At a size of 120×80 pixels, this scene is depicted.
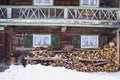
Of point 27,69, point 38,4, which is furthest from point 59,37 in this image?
point 27,69

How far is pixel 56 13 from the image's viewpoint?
24.9 m

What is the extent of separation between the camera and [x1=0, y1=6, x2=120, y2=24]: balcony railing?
2315 cm

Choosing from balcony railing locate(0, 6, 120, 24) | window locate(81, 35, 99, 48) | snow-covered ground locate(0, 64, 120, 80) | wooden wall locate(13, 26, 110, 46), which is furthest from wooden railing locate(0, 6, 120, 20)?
snow-covered ground locate(0, 64, 120, 80)

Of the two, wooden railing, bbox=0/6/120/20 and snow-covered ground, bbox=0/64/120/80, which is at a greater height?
wooden railing, bbox=0/6/120/20

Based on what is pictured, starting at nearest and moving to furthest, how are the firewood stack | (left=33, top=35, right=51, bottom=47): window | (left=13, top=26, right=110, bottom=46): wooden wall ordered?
the firewood stack < (left=33, top=35, right=51, bottom=47): window < (left=13, top=26, right=110, bottom=46): wooden wall

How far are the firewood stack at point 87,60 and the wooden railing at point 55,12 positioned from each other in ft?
7.28

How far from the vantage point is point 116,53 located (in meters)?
24.0

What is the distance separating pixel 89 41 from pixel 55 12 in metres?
3.06

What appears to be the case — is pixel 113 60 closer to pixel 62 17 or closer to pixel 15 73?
pixel 62 17

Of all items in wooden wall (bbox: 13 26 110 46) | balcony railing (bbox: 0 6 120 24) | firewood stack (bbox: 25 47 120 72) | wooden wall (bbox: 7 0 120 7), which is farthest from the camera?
wooden wall (bbox: 7 0 120 7)

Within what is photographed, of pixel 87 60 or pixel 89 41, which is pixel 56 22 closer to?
pixel 87 60

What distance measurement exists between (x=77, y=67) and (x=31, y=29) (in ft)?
13.9

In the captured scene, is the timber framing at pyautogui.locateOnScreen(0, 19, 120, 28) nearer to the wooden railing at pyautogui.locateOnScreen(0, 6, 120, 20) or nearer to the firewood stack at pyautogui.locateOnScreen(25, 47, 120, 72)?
the wooden railing at pyautogui.locateOnScreen(0, 6, 120, 20)

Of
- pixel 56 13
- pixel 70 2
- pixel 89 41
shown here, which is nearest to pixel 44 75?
pixel 56 13
